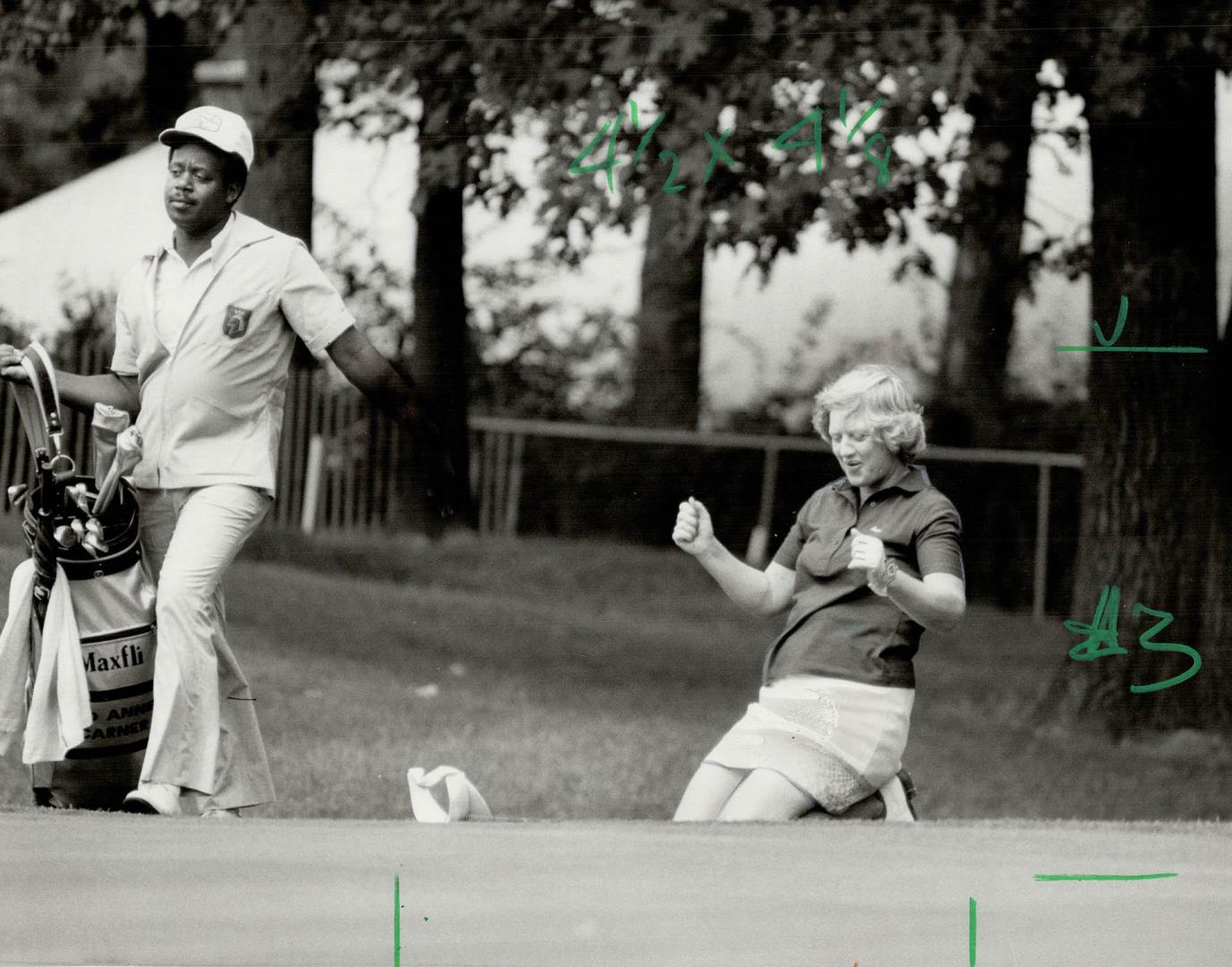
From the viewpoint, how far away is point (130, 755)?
3828 millimetres

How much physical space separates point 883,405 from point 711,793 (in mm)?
785

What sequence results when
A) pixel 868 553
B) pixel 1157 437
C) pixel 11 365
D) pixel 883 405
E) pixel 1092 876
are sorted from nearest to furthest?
pixel 1092 876, pixel 868 553, pixel 883 405, pixel 11 365, pixel 1157 437

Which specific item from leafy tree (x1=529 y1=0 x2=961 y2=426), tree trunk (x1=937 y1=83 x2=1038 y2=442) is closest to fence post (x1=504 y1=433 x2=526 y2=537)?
leafy tree (x1=529 y1=0 x2=961 y2=426)

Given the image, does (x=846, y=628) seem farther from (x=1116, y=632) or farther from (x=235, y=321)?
(x=1116, y=632)

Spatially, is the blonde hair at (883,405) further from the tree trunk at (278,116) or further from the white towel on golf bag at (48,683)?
the tree trunk at (278,116)

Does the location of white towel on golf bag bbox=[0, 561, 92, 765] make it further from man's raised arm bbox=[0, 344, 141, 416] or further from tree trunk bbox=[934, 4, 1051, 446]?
tree trunk bbox=[934, 4, 1051, 446]

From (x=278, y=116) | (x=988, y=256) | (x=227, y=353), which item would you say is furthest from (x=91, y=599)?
(x=988, y=256)

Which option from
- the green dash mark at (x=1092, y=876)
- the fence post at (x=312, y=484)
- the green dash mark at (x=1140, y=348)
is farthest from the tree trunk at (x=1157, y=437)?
the green dash mark at (x=1092, y=876)

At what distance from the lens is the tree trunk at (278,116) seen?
538 centimetres

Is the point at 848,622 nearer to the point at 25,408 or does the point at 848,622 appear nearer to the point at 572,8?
the point at 25,408

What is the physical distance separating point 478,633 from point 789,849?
3.72 m

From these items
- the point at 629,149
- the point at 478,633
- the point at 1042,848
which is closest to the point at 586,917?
the point at 1042,848

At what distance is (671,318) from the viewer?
612cm

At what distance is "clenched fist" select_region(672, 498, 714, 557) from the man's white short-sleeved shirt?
0.89 metres
